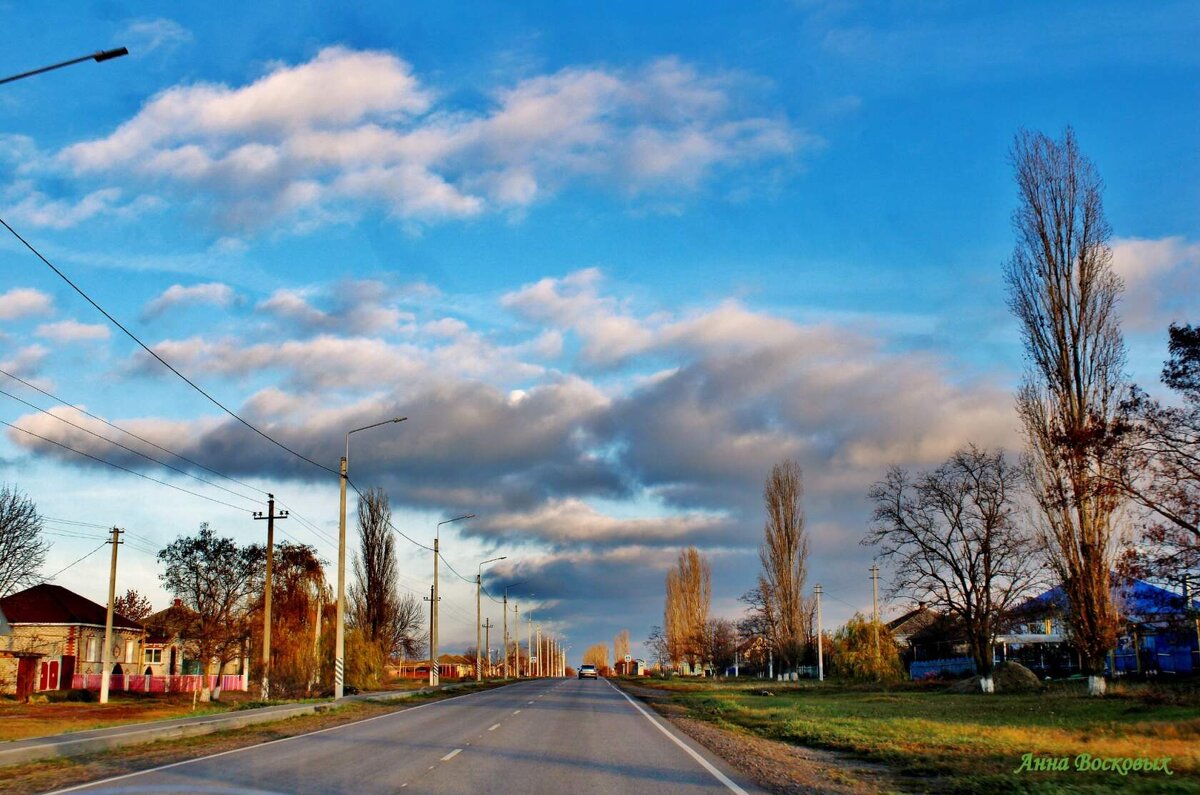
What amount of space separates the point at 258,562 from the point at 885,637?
37.6 metres

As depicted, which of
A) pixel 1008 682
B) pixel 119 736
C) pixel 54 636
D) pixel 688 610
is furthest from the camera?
pixel 688 610

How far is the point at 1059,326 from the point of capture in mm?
36625

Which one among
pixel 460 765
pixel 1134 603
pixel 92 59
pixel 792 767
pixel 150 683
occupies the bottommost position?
pixel 150 683

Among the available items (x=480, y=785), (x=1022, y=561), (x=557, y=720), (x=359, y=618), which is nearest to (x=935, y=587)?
(x=1022, y=561)

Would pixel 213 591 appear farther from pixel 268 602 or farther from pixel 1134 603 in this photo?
pixel 1134 603

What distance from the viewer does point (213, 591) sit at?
179 ft

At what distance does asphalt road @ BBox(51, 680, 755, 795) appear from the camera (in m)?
12.9

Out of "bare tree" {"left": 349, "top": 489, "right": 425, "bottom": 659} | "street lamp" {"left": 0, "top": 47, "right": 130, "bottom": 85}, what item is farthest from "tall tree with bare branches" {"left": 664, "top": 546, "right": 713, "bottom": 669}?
"street lamp" {"left": 0, "top": 47, "right": 130, "bottom": 85}

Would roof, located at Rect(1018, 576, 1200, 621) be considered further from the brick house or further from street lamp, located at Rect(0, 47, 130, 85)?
the brick house

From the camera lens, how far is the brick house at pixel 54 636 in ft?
195

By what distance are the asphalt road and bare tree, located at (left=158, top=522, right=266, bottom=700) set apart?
3146 cm

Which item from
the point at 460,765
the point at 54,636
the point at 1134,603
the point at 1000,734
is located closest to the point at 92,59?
the point at 460,765

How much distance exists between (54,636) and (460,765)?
56.9 m

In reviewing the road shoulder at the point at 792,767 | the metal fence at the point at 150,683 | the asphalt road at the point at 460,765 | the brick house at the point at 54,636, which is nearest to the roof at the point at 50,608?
the brick house at the point at 54,636
